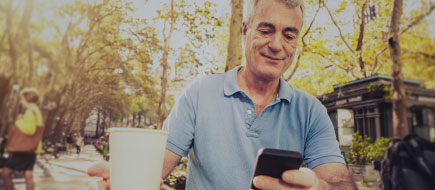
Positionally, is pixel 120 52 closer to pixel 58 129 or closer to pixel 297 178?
pixel 58 129

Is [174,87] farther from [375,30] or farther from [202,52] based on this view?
[375,30]

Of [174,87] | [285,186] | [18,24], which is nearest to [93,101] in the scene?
[18,24]

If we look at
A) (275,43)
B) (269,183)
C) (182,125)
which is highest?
(275,43)

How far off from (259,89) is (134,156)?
0.83 meters

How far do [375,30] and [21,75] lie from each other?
23.0 feet

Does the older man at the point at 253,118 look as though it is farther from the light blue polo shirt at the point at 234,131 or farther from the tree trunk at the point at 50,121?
the tree trunk at the point at 50,121

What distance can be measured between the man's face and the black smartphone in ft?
2.10

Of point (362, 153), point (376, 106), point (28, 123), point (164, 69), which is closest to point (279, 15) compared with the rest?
point (28, 123)

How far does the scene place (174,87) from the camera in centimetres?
791

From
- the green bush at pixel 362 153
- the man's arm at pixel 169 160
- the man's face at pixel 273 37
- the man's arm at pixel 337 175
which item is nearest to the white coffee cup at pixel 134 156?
the man's arm at pixel 169 160

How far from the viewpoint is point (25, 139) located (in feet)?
11.1

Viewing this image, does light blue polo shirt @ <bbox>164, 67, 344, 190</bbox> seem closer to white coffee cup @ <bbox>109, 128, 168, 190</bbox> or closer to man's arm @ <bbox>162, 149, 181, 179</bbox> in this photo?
man's arm @ <bbox>162, 149, 181, 179</bbox>

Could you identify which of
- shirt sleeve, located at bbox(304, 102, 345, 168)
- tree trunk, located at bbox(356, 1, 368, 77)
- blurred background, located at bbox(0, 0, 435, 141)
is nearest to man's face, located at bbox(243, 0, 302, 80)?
shirt sleeve, located at bbox(304, 102, 345, 168)

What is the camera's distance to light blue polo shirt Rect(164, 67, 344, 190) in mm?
1063
